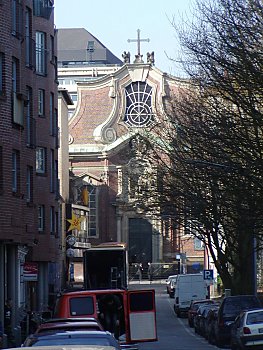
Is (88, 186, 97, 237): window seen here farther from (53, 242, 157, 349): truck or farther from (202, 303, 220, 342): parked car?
(53, 242, 157, 349): truck

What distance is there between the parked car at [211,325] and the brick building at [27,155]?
22.5 feet

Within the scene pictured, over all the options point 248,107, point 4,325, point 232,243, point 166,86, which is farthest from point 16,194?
point 166,86

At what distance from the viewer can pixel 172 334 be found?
156ft

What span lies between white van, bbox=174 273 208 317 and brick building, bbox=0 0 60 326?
7949 millimetres

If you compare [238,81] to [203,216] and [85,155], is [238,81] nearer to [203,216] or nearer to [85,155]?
[203,216]

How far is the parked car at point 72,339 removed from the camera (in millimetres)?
14398

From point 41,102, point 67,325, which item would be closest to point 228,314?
point 41,102

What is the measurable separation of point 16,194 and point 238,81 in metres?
8.33

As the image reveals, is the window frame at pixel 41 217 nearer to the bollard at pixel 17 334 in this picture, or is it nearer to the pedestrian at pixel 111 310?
the bollard at pixel 17 334

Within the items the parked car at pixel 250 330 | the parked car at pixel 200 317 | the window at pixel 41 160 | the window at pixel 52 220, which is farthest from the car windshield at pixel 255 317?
the window at pixel 52 220

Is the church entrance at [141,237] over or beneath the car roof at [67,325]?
over

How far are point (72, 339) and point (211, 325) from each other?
25661 millimetres

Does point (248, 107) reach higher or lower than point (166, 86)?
lower

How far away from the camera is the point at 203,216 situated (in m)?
46.2
